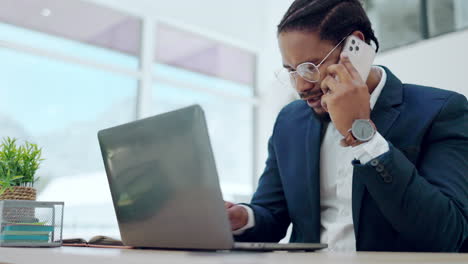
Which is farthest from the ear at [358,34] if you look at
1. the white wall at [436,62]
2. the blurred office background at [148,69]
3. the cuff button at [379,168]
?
the white wall at [436,62]

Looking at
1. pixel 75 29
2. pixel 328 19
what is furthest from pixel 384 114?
pixel 75 29

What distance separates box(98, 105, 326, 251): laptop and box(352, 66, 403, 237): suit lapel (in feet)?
1.21

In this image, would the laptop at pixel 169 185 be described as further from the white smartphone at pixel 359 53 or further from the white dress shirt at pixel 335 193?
the white smartphone at pixel 359 53

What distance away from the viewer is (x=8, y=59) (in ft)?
13.7

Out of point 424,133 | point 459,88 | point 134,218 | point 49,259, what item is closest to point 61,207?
point 134,218

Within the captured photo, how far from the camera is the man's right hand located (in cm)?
126

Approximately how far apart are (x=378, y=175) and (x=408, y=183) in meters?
0.06

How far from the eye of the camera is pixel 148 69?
4.83 m

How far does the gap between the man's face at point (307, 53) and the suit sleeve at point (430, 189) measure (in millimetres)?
323

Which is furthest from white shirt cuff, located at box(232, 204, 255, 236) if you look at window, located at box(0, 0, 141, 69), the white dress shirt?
window, located at box(0, 0, 141, 69)

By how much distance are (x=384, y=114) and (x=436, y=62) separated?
2.40m

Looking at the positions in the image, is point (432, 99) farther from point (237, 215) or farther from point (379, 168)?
point (237, 215)

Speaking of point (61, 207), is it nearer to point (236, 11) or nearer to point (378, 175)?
point (378, 175)

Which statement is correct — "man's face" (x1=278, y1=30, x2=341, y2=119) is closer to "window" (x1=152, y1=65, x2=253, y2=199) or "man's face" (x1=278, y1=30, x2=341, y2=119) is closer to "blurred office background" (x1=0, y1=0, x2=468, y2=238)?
"blurred office background" (x1=0, y1=0, x2=468, y2=238)
